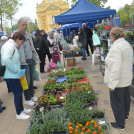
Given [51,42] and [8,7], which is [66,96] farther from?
[8,7]

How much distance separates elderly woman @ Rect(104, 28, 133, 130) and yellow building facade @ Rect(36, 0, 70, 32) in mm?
47041

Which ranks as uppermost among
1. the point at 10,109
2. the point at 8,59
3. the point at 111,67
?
the point at 8,59

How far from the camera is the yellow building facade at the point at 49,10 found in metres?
→ 49.6

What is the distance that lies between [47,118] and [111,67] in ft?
4.64

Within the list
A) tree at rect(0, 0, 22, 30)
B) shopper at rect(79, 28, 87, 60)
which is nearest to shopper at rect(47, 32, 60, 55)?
shopper at rect(79, 28, 87, 60)

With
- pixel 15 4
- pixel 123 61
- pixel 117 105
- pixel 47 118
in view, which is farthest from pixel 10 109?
pixel 15 4

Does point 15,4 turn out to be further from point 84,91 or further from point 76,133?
point 76,133

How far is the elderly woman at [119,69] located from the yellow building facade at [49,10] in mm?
47041

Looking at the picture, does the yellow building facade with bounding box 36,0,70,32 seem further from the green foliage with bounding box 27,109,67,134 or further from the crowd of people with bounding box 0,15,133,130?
the green foliage with bounding box 27,109,67,134

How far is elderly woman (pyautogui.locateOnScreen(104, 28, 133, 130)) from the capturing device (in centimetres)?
238

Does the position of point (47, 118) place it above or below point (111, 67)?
below

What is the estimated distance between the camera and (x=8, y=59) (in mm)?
2854

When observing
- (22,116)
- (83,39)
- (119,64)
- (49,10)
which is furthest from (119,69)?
(49,10)

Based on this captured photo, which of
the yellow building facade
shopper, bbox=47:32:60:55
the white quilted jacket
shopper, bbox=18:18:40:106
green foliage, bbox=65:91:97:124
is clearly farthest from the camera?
the yellow building facade
